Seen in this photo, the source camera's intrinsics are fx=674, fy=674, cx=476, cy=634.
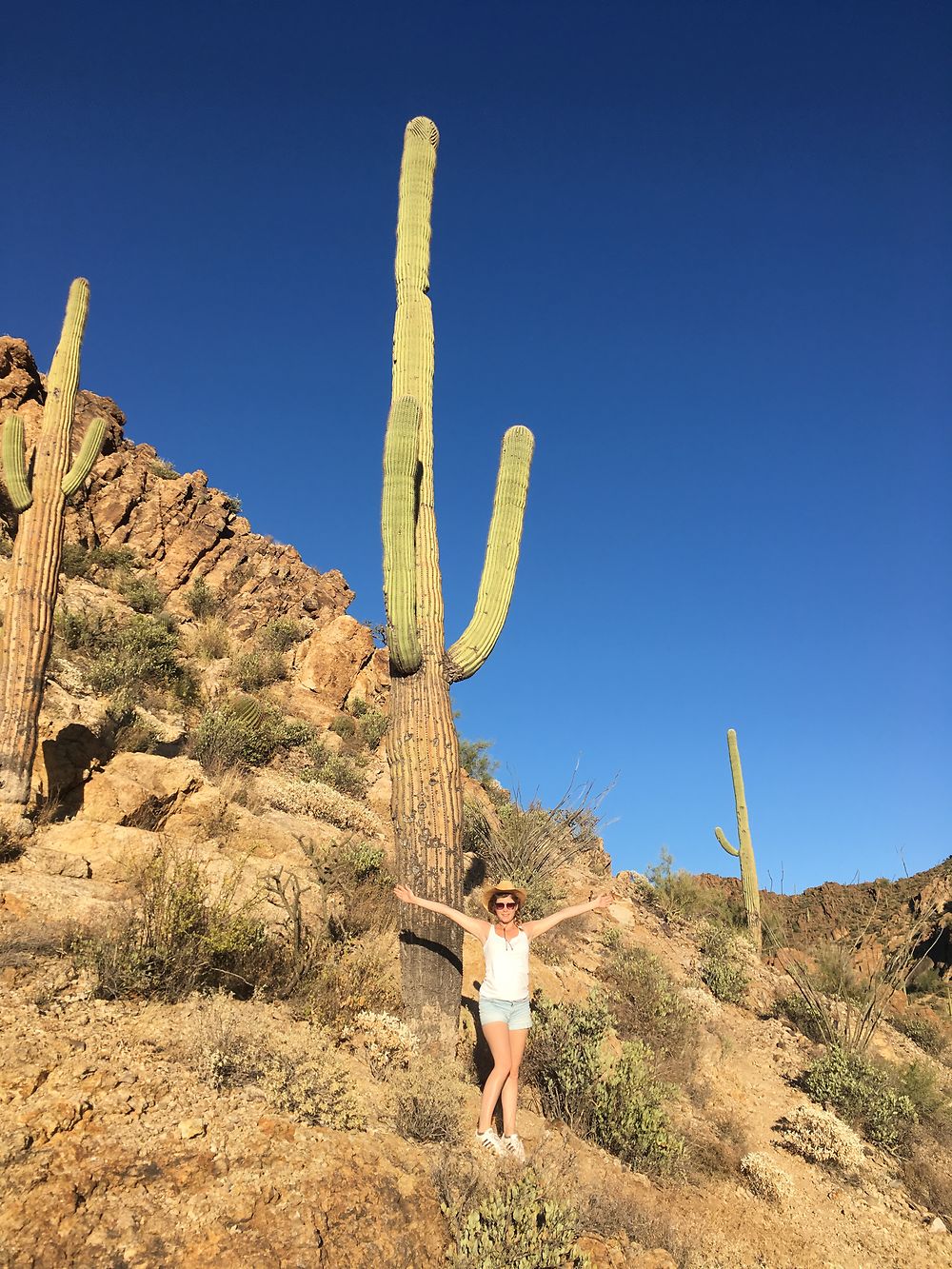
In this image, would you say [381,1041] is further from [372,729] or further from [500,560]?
[372,729]

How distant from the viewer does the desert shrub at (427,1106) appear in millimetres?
3859

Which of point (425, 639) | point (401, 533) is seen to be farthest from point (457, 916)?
point (401, 533)

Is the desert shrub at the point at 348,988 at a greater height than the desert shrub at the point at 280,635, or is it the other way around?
the desert shrub at the point at 280,635

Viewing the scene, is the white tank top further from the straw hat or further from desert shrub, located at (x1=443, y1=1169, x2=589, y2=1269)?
desert shrub, located at (x1=443, y1=1169, x2=589, y2=1269)

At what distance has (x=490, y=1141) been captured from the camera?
3941 mm

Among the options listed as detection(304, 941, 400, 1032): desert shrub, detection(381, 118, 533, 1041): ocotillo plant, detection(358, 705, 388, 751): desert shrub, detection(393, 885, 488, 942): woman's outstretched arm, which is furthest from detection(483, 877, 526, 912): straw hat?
detection(358, 705, 388, 751): desert shrub

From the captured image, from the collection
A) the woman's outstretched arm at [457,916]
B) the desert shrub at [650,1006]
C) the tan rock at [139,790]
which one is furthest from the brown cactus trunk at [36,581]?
the desert shrub at [650,1006]

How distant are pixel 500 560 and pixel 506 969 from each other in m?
3.90

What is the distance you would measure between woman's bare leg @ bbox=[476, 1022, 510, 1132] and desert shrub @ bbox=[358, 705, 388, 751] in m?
10.7

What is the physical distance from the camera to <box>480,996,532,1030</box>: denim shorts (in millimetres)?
4238

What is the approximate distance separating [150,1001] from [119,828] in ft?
11.3

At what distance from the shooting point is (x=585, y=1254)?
3.16 m

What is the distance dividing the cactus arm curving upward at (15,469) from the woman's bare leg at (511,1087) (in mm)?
9189

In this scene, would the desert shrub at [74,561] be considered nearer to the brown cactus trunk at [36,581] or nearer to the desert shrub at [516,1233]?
the brown cactus trunk at [36,581]
